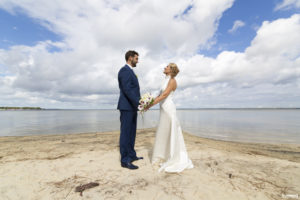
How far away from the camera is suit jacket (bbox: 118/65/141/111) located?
404 centimetres

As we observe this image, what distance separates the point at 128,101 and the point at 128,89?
14.6 inches

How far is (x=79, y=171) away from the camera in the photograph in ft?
13.4

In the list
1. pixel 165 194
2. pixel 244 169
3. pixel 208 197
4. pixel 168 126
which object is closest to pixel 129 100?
pixel 168 126

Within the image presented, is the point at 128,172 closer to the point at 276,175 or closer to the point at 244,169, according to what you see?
the point at 244,169

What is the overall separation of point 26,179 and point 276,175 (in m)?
6.43

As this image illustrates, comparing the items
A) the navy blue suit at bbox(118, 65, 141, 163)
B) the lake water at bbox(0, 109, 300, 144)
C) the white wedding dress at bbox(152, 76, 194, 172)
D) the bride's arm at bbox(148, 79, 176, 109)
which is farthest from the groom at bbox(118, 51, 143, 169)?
the lake water at bbox(0, 109, 300, 144)

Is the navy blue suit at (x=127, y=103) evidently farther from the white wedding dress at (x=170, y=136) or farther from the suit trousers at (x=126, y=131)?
the white wedding dress at (x=170, y=136)

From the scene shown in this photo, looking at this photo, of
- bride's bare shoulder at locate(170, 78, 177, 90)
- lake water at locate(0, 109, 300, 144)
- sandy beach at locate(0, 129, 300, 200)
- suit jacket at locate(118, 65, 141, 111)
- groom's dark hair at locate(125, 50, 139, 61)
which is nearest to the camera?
sandy beach at locate(0, 129, 300, 200)

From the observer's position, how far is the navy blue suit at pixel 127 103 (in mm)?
4047

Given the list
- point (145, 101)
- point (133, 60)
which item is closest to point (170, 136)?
point (145, 101)

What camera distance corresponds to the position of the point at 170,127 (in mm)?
4246

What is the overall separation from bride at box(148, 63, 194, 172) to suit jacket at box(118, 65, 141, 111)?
1.95 ft

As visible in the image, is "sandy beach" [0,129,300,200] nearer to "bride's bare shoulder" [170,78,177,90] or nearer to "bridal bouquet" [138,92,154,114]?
"bridal bouquet" [138,92,154,114]

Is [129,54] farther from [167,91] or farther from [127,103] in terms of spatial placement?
[167,91]
